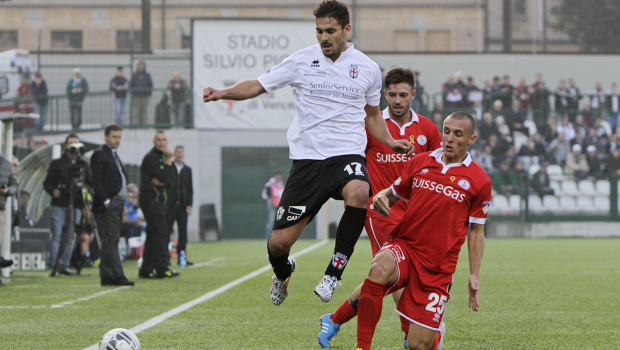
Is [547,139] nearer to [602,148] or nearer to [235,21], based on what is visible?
[602,148]

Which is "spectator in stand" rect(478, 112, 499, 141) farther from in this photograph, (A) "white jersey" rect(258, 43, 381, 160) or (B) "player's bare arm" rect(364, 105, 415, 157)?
(A) "white jersey" rect(258, 43, 381, 160)

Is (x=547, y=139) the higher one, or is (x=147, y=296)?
(x=547, y=139)

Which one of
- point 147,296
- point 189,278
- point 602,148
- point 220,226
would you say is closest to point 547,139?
point 602,148

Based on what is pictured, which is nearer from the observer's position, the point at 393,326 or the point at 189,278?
the point at 393,326

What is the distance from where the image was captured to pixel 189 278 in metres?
12.6

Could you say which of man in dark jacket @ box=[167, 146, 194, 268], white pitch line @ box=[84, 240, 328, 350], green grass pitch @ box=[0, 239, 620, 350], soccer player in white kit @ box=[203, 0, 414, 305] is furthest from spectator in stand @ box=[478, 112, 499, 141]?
soccer player in white kit @ box=[203, 0, 414, 305]

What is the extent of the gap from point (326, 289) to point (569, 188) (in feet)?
71.5

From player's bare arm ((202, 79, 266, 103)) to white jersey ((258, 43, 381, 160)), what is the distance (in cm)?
9

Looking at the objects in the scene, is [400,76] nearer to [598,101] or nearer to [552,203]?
[552,203]

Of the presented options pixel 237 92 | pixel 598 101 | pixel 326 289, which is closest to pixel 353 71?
pixel 237 92

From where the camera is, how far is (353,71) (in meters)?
6.09

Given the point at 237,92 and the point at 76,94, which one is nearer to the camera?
the point at 237,92

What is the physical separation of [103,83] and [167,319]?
20.3m

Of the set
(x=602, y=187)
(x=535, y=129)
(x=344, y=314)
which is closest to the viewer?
(x=344, y=314)
